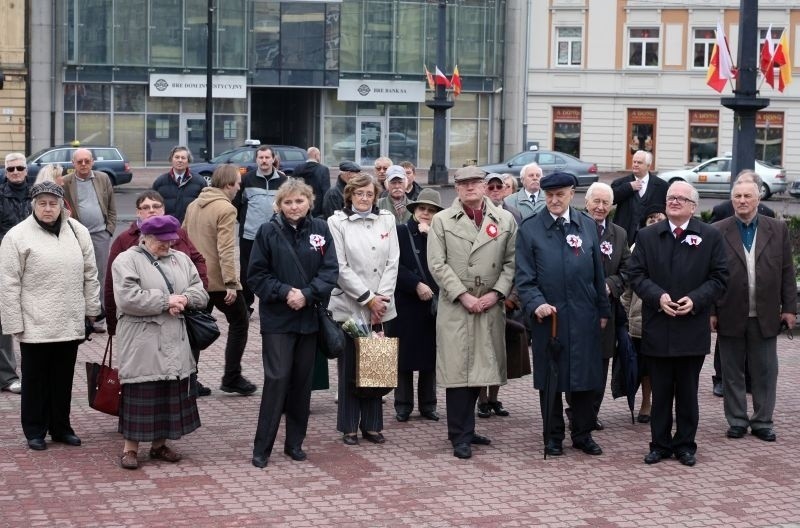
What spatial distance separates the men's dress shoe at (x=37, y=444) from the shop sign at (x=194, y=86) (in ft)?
131

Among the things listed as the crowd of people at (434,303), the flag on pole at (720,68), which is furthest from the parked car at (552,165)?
the crowd of people at (434,303)

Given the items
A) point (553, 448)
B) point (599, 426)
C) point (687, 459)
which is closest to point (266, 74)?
point (599, 426)

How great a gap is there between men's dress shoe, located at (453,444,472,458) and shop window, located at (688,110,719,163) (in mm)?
46401

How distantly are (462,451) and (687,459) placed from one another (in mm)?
1498

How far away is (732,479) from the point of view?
28.6 ft

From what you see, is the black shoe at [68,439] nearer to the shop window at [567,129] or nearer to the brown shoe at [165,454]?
the brown shoe at [165,454]

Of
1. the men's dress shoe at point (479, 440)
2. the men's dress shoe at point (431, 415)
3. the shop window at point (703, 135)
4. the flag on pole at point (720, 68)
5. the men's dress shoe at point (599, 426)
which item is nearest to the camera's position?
the men's dress shoe at point (479, 440)

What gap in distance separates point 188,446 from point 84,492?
4.46ft

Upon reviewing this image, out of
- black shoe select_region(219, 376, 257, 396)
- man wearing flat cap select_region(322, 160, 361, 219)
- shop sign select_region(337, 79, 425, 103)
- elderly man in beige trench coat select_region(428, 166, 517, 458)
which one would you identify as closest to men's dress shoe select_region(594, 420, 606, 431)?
elderly man in beige trench coat select_region(428, 166, 517, 458)

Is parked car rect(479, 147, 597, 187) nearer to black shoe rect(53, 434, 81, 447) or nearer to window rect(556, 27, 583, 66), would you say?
window rect(556, 27, 583, 66)

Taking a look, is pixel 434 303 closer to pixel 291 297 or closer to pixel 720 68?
pixel 291 297

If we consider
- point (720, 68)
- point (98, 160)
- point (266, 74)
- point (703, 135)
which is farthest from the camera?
point (703, 135)

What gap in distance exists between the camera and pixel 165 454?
29.4 feet

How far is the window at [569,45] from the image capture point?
55312mm
